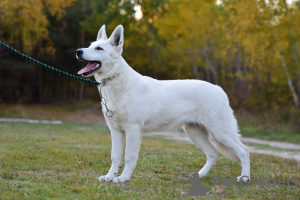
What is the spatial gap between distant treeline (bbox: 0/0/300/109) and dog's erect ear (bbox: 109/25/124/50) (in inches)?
566

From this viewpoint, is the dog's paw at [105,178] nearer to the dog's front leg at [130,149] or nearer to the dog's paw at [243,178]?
the dog's front leg at [130,149]

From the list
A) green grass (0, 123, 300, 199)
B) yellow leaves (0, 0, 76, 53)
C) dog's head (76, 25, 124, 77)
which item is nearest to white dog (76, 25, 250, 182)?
dog's head (76, 25, 124, 77)

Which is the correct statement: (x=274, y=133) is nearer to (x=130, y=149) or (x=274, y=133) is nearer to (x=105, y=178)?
(x=130, y=149)

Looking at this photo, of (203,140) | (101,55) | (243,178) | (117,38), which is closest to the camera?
(101,55)

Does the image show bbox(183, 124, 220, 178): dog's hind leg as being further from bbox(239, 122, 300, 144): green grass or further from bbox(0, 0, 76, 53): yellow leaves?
bbox(0, 0, 76, 53): yellow leaves

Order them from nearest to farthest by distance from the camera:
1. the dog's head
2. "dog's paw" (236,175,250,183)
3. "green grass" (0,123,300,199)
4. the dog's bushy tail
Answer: "green grass" (0,123,300,199) < the dog's head < "dog's paw" (236,175,250,183) < the dog's bushy tail

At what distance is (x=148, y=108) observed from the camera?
5.96m

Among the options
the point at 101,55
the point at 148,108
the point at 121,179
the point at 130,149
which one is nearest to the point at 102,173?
the point at 121,179

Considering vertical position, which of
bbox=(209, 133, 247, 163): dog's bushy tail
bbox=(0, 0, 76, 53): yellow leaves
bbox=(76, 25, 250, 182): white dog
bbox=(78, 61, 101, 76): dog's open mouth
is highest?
bbox=(0, 0, 76, 53): yellow leaves

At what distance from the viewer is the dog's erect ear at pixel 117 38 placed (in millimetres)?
5898

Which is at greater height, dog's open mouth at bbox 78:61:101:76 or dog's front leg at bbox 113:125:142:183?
dog's open mouth at bbox 78:61:101:76

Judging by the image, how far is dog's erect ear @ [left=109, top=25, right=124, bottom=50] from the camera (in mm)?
5898

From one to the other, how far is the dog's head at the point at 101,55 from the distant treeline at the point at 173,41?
14443 millimetres

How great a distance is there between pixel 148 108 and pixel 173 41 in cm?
2731
